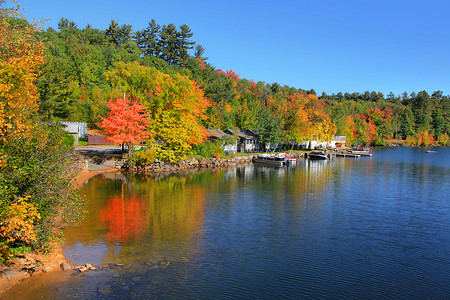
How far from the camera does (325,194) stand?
44.5 m

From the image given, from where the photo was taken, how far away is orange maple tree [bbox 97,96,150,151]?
54656 mm

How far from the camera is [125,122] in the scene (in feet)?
180

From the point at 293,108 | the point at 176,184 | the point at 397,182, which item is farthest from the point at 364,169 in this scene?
the point at 176,184

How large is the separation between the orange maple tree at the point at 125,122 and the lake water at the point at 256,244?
10.6 metres

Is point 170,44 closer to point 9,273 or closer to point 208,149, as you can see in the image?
point 208,149

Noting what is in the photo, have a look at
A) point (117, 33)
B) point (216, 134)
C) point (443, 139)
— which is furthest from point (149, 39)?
point (443, 139)

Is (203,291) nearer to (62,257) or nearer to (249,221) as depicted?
(62,257)

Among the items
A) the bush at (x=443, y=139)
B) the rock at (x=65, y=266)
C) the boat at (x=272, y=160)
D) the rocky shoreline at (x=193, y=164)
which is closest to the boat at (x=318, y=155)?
the boat at (x=272, y=160)

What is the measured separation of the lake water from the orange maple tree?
34.9 ft

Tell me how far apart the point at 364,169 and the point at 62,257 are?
2506 inches

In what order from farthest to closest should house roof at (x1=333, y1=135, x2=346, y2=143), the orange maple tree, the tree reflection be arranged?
house roof at (x1=333, y1=135, x2=346, y2=143)
the orange maple tree
the tree reflection

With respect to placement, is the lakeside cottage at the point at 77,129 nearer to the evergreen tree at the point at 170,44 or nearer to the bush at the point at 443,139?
the evergreen tree at the point at 170,44

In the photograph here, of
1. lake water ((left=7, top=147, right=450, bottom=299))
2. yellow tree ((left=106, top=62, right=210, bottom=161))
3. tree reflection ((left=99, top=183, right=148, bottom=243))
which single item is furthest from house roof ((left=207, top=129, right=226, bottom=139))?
tree reflection ((left=99, top=183, right=148, bottom=243))

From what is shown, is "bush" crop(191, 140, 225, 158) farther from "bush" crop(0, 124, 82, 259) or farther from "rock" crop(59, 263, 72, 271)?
"rock" crop(59, 263, 72, 271)
